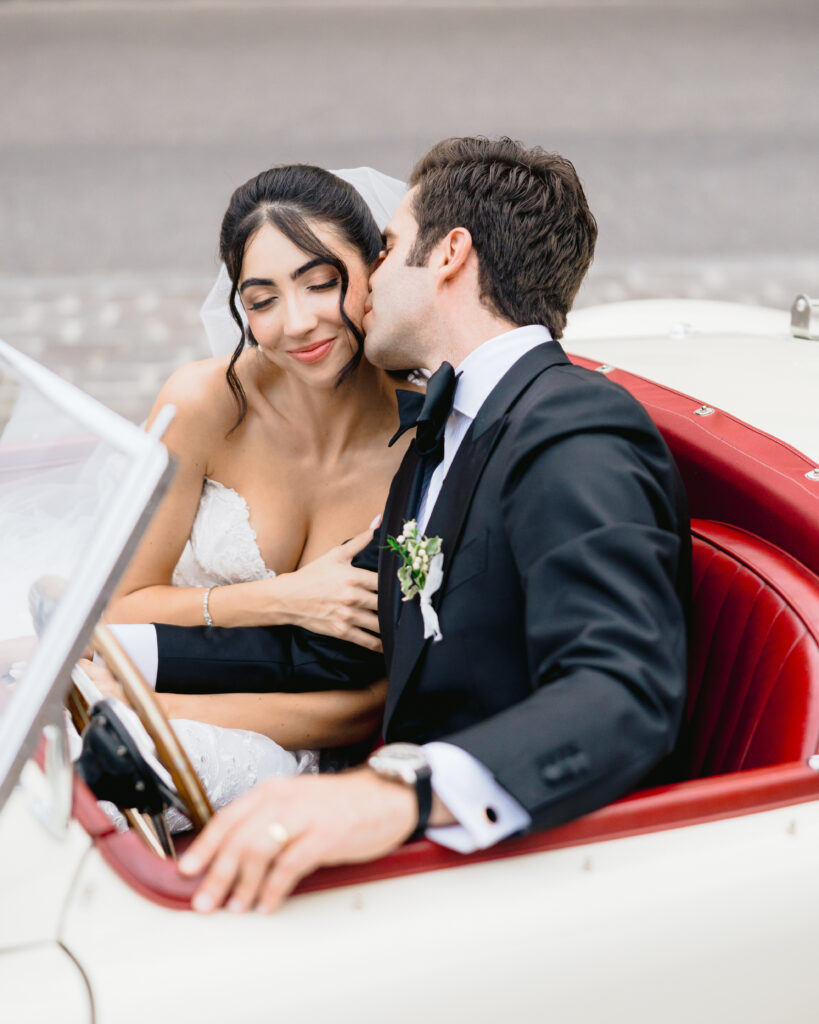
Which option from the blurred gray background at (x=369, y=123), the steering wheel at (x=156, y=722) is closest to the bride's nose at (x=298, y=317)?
the steering wheel at (x=156, y=722)

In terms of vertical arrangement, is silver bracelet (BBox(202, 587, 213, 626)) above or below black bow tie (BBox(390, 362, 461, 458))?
below

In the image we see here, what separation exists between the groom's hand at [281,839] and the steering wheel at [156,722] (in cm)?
11

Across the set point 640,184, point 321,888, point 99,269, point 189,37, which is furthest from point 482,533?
point 189,37

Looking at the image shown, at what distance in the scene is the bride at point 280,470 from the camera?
169 centimetres

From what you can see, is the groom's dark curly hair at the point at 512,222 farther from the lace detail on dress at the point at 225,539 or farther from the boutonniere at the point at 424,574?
the lace detail on dress at the point at 225,539

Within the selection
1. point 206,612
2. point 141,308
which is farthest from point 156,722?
point 141,308

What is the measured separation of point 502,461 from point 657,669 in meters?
0.35

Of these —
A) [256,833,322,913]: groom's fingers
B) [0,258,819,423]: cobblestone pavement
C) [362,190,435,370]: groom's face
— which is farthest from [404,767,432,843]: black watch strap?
[0,258,819,423]: cobblestone pavement

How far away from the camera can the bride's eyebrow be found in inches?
68.3

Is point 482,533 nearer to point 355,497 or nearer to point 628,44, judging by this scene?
point 355,497

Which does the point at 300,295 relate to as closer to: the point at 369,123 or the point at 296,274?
the point at 296,274

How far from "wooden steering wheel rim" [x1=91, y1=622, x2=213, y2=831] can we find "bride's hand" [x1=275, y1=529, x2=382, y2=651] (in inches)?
26.0

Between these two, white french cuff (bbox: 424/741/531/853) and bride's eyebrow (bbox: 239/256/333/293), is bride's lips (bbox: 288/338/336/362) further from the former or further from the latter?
white french cuff (bbox: 424/741/531/853)

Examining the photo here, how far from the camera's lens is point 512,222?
4.81 feet
